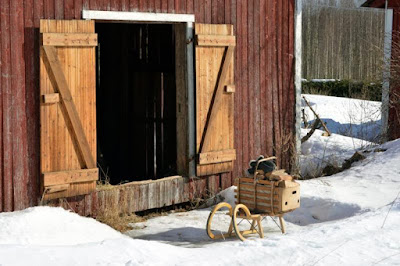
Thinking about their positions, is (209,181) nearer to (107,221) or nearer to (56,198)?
(107,221)

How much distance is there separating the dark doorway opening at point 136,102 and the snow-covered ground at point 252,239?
1.84 metres

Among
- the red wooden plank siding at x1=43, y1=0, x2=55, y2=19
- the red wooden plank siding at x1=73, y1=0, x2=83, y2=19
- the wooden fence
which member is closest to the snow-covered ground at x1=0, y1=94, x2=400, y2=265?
the red wooden plank siding at x1=43, y1=0, x2=55, y2=19

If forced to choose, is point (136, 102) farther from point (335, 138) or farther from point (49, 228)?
point (335, 138)

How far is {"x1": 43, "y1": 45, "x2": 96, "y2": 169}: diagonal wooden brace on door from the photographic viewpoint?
8.56 m

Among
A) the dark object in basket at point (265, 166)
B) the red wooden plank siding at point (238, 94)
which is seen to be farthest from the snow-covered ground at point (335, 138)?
the dark object in basket at point (265, 166)

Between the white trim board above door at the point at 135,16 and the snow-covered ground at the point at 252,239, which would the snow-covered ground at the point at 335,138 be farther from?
the white trim board above door at the point at 135,16

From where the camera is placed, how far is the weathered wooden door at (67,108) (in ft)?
28.1

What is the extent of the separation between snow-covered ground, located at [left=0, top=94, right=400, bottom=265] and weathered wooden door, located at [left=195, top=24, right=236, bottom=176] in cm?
60

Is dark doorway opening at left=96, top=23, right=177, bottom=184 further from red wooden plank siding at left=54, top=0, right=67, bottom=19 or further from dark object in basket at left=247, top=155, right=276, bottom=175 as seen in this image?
red wooden plank siding at left=54, top=0, right=67, bottom=19

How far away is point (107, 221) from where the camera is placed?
30.3 ft

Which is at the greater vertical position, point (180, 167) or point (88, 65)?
point (88, 65)

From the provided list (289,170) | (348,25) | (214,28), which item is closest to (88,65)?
(214,28)

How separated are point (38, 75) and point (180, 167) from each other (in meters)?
2.87

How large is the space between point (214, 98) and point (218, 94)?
3.4 inches
